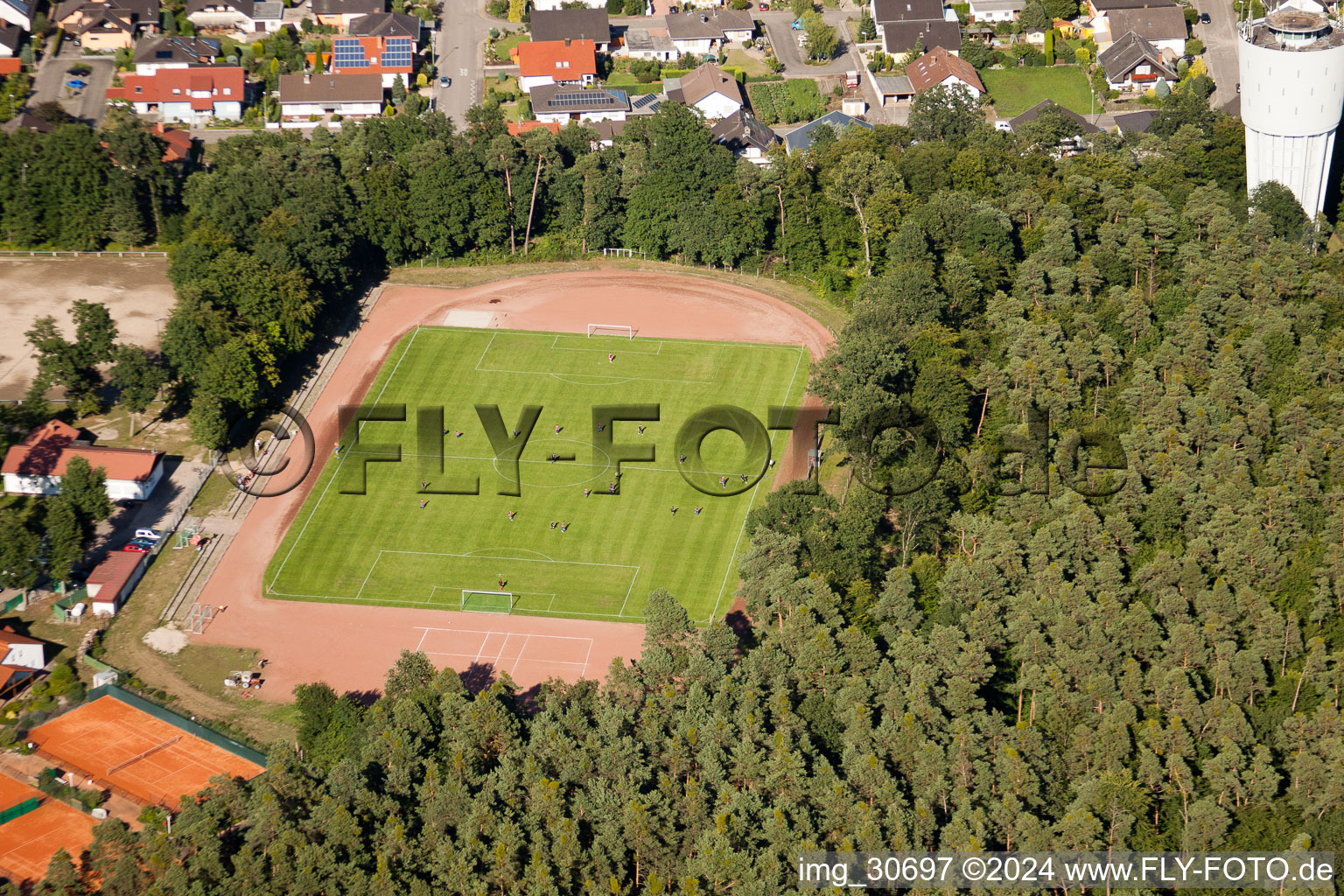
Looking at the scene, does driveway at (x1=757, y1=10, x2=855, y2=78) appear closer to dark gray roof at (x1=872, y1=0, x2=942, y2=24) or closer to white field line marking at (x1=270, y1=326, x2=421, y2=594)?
dark gray roof at (x1=872, y1=0, x2=942, y2=24)

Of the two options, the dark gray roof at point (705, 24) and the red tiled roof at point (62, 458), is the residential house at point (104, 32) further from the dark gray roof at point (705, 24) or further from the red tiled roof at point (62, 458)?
the red tiled roof at point (62, 458)

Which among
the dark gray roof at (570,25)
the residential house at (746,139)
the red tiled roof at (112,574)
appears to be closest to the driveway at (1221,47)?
the residential house at (746,139)

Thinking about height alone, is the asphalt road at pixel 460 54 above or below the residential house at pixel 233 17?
below

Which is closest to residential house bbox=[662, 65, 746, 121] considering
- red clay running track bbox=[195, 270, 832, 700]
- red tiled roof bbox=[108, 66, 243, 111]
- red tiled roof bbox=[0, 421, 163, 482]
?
red clay running track bbox=[195, 270, 832, 700]

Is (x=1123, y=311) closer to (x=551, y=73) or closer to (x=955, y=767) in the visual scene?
(x=955, y=767)

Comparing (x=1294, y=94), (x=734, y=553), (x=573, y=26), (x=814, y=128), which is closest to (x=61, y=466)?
(x=734, y=553)

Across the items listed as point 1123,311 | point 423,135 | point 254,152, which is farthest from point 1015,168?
point 254,152

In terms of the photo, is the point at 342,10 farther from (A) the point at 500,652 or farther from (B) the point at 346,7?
(A) the point at 500,652
